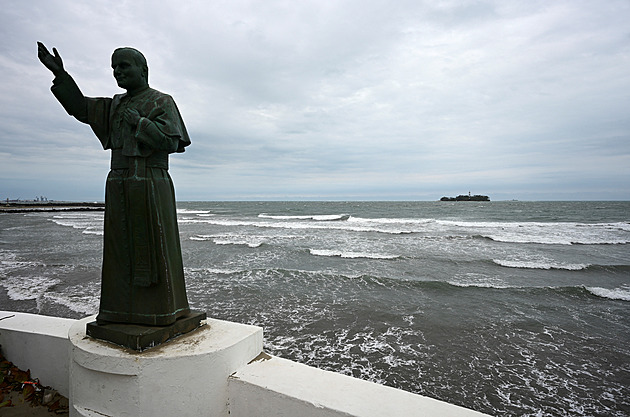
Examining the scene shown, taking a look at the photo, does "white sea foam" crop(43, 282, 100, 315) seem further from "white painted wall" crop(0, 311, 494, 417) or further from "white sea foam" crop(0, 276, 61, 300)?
"white painted wall" crop(0, 311, 494, 417)

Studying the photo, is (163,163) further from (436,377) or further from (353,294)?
(353,294)

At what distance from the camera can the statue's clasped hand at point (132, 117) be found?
210 centimetres

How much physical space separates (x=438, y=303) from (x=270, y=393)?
6170mm

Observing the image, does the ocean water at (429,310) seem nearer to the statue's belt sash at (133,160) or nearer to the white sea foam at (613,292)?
the white sea foam at (613,292)

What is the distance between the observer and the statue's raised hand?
6.97 ft

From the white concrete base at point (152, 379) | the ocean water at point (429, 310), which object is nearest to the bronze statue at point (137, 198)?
the white concrete base at point (152, 379)

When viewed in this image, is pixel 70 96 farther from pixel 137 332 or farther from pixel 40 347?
pixel 40 347

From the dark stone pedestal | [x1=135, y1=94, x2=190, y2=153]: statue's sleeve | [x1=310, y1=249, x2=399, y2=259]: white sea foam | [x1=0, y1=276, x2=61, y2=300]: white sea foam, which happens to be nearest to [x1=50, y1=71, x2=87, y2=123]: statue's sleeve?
[x1=135, y1=94, x2=190, y2=153]: statue's sleeve

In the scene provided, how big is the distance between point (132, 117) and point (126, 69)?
353mm

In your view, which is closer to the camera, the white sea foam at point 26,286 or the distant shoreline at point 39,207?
the white sea foam at point 26,286

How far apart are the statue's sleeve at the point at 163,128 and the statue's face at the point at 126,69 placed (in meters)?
0.22

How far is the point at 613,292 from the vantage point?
825 cm

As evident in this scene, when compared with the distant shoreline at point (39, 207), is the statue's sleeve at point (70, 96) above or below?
above

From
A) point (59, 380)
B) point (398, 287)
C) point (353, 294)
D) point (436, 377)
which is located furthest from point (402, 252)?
point (59, 380)
